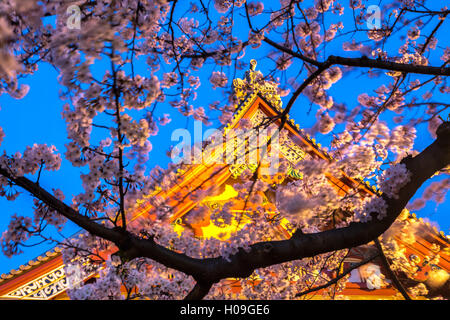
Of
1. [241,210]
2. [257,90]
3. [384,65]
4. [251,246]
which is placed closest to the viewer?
[251,246]

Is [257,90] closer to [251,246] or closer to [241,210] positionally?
[241,210]

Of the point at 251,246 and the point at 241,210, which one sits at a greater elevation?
the point at 241,210

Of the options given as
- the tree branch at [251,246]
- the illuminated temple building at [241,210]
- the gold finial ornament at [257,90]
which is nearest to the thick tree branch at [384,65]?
the tree branch at [251,246]

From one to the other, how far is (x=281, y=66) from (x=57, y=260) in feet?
17.2

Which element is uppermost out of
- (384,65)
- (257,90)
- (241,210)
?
(257,90)

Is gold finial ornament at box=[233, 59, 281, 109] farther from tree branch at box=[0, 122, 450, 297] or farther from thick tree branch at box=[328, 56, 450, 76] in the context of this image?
tree branch at box=[0, 122, 450, 297]

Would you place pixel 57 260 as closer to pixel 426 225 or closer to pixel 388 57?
pixel 388 57

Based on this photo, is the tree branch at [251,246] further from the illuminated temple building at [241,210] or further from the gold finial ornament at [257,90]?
the gold finial ornament at [257,90]

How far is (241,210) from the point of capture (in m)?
6.62

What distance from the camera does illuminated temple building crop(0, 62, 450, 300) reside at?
18.0ft

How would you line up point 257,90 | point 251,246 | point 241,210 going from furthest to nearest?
point 257,90 → point 241,210 → point 251,246

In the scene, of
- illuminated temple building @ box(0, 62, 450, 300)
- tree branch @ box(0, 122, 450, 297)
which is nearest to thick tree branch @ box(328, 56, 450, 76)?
tree branch @ box(0, 122, 450, 297)

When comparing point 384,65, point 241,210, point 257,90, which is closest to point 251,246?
point 384,65
